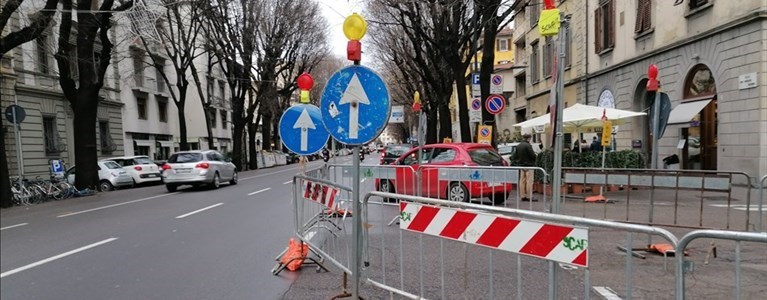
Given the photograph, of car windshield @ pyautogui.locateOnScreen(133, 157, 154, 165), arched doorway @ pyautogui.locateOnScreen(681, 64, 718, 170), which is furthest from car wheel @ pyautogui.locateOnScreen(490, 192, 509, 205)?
car windshield @ pyautogui.locateOnScreen(133, 157, 154, 165)

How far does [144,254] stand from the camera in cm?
657

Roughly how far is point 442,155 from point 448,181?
6.01 ft

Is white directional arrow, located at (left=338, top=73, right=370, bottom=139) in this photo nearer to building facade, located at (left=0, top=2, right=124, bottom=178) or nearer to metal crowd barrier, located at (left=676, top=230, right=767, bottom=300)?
metal crowd barrier, located at (left=676, top=230, right=767, bottom=300)

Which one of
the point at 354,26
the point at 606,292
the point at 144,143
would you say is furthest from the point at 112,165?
the point at 606,292

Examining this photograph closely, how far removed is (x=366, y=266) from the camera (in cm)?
474

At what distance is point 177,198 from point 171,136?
1008 inches

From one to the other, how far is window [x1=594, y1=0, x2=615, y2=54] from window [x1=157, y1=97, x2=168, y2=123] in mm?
29716

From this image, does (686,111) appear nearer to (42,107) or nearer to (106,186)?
(106,186)

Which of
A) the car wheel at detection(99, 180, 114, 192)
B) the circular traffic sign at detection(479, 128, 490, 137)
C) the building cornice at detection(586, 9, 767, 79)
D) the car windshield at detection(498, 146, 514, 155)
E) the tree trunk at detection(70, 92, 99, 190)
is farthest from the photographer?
the car windshield at detection(498, 146, 514, 155)

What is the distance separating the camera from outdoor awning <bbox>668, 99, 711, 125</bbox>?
1434 cm

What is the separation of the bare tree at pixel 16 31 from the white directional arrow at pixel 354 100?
8211 millimetres

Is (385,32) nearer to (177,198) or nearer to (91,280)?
(177,198)

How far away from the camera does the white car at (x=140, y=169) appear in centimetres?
2158

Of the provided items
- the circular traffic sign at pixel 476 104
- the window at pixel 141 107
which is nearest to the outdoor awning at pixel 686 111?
the circular traffic sign at pixel 476 104
